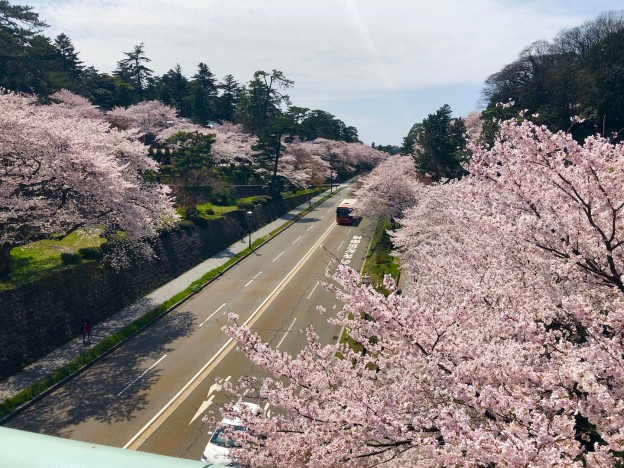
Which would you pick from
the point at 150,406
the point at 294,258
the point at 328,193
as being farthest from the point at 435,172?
the point at 150,406

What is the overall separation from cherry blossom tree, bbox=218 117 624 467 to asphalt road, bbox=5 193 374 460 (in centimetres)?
281

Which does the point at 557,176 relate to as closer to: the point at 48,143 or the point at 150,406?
the point at 150,406

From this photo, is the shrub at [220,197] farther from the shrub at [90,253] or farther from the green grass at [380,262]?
the shrub at [90,253]

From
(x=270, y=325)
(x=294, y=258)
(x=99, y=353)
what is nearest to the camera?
(x=99, y=353)

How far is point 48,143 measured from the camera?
20.3m

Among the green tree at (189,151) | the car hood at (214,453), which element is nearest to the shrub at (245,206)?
the green tree at (189,151)

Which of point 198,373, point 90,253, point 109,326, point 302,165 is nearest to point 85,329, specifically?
point 109,326

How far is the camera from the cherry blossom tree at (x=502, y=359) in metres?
4.89

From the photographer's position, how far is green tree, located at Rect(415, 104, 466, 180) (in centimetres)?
4981

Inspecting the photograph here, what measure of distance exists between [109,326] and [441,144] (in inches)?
1591

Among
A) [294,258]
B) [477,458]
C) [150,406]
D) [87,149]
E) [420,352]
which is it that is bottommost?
[150,406]

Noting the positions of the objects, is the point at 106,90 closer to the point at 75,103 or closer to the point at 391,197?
the point at 75,103

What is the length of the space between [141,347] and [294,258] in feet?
57.3

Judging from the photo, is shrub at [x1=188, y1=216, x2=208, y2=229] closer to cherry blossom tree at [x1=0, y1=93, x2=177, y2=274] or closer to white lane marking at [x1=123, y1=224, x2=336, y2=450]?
white lane marking at [x1=123, y1=224, x2=336, y2=450]
